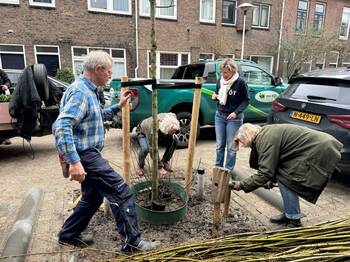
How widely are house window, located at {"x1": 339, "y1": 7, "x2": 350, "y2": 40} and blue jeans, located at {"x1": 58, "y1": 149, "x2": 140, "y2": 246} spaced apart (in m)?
22.7

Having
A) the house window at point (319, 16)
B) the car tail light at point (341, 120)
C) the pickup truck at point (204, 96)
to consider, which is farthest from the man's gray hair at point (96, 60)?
the house window at point (319, 16)

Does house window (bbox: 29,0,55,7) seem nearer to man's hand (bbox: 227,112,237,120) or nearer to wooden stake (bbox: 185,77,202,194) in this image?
man's hand (bbox: 227,112,237,120)

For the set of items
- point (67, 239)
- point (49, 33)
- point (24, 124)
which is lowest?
point (67, 239)

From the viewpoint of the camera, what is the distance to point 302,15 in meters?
18.2

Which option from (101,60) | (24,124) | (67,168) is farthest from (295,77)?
(24,124)

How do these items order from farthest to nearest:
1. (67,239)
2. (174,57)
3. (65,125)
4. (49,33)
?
(174,57)
(49,33)
(67,239)
(65,125)

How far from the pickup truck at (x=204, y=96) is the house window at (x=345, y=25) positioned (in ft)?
56.4

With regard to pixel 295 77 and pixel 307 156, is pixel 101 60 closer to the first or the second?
pixel 307 156

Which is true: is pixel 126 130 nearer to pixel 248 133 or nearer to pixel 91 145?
pixel 91 145

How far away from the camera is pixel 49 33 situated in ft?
39.1

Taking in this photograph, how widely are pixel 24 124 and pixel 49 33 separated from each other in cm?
830

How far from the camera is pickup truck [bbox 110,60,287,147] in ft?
19.2

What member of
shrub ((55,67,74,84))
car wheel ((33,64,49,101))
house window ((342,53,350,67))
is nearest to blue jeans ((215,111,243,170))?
car wheel ((33,64,49,101))

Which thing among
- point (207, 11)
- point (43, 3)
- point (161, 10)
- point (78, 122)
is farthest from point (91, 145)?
point (207, 11)
